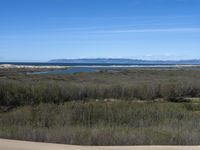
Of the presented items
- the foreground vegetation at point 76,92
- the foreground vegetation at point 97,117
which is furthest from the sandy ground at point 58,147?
the foreground vegetation at point 76,92

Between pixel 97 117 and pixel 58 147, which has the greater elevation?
pixel 58 147

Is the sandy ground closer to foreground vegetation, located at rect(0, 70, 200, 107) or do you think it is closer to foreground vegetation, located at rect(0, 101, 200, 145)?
foreground vegetation, located at rect(0, 101, 200, 145)

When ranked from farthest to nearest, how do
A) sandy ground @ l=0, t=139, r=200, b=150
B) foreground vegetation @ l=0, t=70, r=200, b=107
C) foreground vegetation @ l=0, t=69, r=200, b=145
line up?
foreground vegetation @ l=0, t=70, r=200, b=107 < foreground vegetation @ l=0, t=69, r=200, b=145 < sandy ground @ l=0, t=139, r=200, b=150

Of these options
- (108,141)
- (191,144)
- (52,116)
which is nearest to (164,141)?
(191,144)

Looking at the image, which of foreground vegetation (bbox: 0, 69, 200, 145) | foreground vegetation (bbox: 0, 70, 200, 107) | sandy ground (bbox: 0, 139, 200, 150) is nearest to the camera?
sandy ground (bbox: 0, 139, 200, 150)

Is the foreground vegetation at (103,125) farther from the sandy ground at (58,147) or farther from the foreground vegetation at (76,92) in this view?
the foreground vegetation at (76,92)

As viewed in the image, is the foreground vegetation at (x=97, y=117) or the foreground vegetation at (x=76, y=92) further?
the foreground vegetation at (x=76, y=92)

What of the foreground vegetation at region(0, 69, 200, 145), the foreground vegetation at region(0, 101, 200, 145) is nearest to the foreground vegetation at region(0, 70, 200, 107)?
the foreground vegetation at region(0, 69, 200, 145)

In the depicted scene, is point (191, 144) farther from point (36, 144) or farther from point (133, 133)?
point (36, 144)

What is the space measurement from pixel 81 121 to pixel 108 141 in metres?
4.38

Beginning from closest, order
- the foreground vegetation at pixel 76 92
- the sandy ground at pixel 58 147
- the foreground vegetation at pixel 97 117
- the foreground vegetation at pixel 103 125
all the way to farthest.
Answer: the sandy ground at pixel 58 147 < the foreground vegetation at pixel 103 125 < the foreground vegetation at pixel 97 117 < the foreground vegetation at pixel 76 92

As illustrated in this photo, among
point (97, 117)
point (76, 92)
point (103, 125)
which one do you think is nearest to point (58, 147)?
point (103, 125)

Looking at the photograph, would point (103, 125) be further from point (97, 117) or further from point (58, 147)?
point (58, 147)

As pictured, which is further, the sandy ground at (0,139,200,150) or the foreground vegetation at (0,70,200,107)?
the foreground vegetation at (0,70,200,107)
